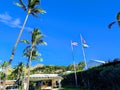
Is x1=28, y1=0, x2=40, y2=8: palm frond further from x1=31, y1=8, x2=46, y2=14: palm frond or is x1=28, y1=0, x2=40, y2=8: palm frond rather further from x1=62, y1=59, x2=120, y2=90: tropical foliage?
x1=62, y1=59, x2=120, y2=90: tropical foliage

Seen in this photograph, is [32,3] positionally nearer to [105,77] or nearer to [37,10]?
[37,10]

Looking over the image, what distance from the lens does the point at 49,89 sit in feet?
171

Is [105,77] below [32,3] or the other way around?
below

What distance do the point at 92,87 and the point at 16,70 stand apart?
61.8m

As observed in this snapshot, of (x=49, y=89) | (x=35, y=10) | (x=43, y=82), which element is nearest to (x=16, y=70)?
(x=43, y=82)

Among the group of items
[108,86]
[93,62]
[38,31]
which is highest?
[38,31]

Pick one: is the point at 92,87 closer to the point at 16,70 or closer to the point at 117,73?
the point at 117,73

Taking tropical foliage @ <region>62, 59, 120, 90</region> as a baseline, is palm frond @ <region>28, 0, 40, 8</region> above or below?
above

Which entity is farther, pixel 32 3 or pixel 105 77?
pixel 32 3

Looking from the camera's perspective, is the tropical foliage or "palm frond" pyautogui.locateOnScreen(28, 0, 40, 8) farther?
"palm frond" pyautogui.locateOnScreen(28, 0, 40, 8)

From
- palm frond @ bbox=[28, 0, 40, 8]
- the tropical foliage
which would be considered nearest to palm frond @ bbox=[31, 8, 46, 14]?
palm frond @ bbox=[28, 0, 40, 8]

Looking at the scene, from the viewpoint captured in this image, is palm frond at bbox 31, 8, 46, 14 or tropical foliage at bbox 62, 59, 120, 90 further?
palm frond at bbox 31, 8, 46, 14

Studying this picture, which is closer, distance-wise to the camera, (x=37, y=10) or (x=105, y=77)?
(x=105, y=77)

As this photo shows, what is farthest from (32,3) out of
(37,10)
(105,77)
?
(105,77)
